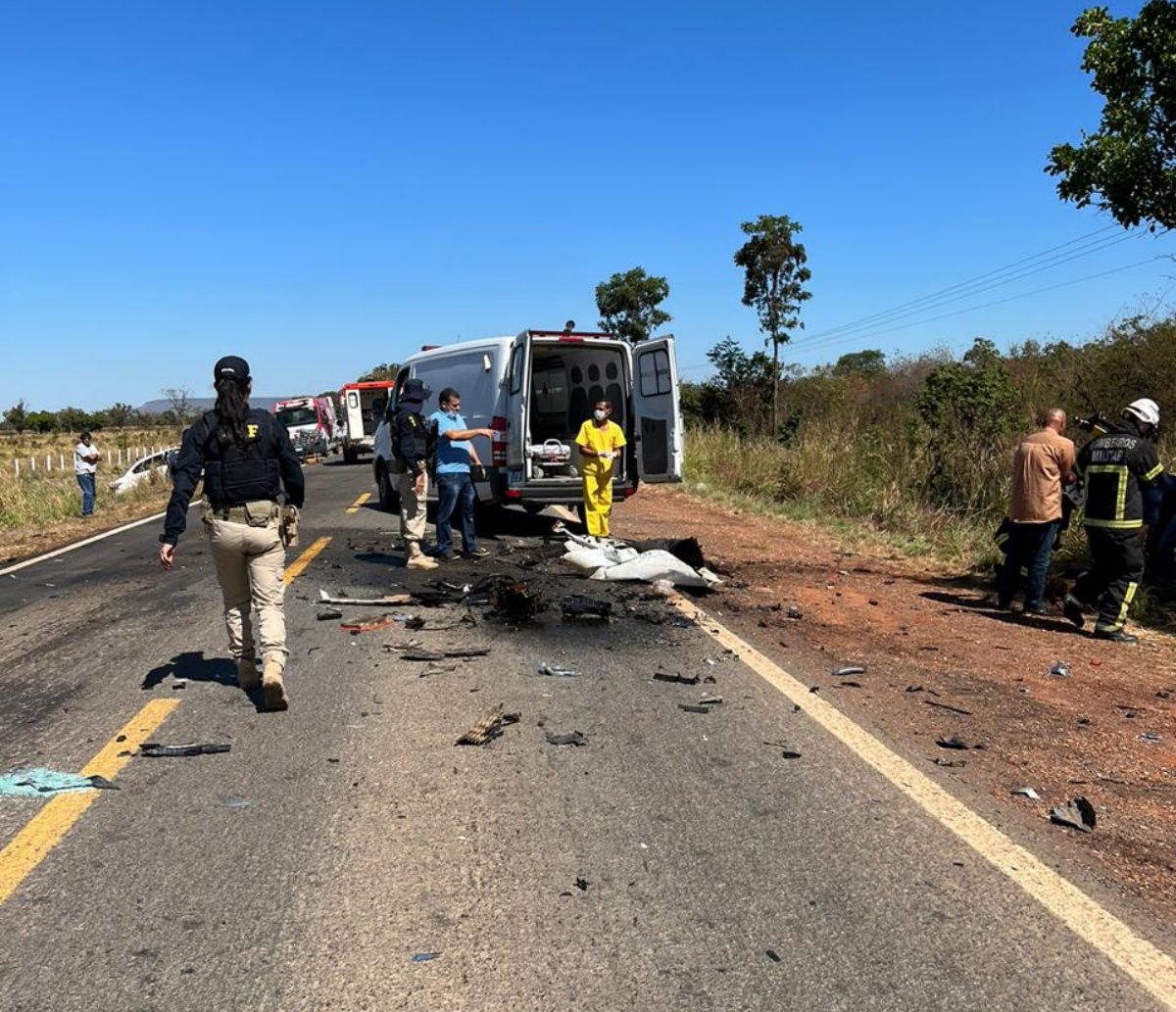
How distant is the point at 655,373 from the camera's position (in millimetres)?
12891

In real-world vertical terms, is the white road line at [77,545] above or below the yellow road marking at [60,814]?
above

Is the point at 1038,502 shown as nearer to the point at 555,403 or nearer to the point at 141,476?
the point at 555,403

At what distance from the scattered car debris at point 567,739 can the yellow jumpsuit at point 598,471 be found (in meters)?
6.74

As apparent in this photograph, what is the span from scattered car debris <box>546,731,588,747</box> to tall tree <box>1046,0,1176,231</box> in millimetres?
8600

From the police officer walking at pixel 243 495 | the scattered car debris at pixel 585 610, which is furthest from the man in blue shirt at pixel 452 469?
the police officer walking at pixel 243 495

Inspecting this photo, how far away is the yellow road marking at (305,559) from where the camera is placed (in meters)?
10.1

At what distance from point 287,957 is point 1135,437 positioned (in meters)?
7.07

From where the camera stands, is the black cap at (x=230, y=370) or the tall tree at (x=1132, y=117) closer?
the black cap at (x=230, y=370)

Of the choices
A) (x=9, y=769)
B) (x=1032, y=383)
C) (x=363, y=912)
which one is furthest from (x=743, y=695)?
(x=1032, y=383)

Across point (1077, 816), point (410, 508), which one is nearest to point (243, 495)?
point (1077, 816)

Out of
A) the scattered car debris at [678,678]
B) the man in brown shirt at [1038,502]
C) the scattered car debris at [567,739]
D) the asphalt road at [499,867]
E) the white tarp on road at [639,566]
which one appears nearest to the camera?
the asphalt road at [499,867]

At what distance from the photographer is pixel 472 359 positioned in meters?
13.4

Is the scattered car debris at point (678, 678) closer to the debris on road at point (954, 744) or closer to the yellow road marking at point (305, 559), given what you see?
the debris on road at point (954, 744)

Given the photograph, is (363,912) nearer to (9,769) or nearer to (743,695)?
(9,769)
